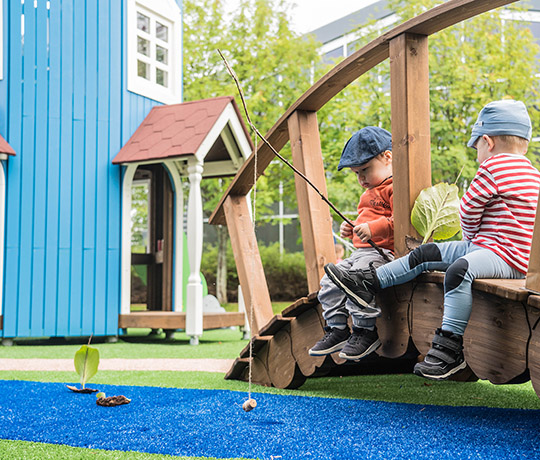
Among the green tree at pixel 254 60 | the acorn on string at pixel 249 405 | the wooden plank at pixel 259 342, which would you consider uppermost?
the green tree at pixel 254 60

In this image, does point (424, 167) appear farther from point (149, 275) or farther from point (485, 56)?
point (485, 56)

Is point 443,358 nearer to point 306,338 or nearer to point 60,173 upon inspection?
point 306,338

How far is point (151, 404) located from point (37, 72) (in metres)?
6.26

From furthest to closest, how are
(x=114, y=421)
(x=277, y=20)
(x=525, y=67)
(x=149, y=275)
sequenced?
1. (x=277, y=20)
2. (x=525, y=67)
3. (x=149, y=275)
4. (x=114, y=421)

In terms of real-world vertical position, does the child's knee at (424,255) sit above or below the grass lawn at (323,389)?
above

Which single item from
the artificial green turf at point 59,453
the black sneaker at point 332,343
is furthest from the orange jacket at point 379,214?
the artificial green turf at point 59,453

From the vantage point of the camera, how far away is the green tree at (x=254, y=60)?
51.8ft

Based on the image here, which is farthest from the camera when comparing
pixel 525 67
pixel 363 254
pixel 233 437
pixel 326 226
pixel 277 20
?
pixel 277 20

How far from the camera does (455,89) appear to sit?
13.8 m

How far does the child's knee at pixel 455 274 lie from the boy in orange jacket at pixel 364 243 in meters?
0.59

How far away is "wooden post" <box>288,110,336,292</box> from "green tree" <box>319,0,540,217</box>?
31.5 feet

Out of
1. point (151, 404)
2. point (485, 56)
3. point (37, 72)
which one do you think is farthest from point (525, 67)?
point (151, 404)

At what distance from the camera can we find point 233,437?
2.82 m

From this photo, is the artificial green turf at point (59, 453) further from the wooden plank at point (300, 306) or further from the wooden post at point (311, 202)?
the wooden post at point (311, 202)
